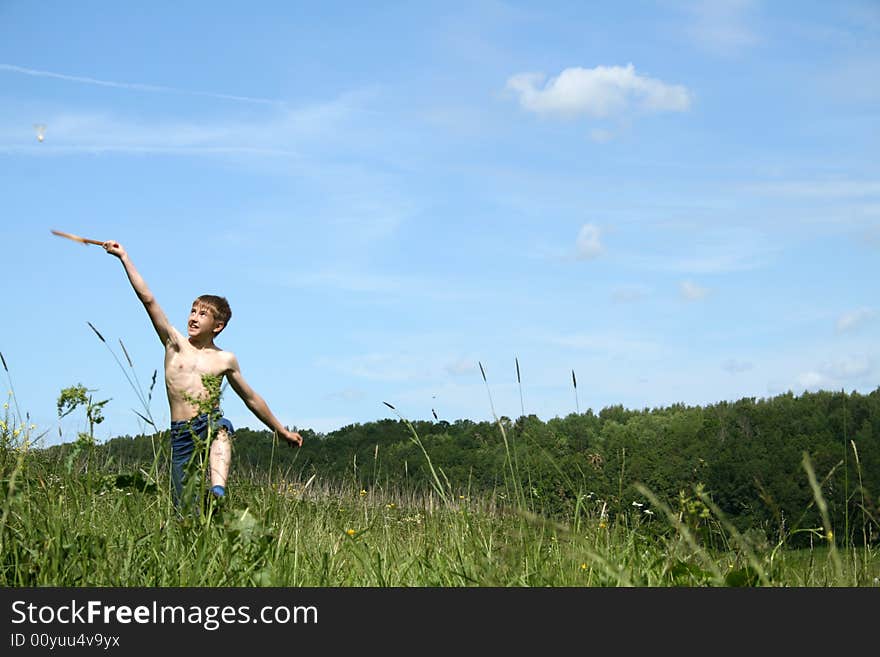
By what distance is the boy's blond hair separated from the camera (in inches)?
239

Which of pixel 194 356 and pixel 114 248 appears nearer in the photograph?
pixel 114 248

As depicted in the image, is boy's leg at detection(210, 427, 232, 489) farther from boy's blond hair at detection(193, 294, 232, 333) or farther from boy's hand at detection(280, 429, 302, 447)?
boy's blond hair at detection(193, 294, 232, 333)

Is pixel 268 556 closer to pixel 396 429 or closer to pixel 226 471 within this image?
pixel 226 471

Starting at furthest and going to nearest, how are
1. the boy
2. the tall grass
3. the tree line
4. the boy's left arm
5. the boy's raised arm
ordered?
the tree line → the boy's left arm → the boy → the boy's raised arm → the tall grass

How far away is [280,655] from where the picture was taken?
7.81 feet

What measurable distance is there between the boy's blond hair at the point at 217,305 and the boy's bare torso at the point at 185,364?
0.81 feet

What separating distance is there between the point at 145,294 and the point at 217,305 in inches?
22.0

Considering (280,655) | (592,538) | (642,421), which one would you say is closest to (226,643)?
(280,655)

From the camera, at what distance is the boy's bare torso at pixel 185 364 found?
584 centimetres

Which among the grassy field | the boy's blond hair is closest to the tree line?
the boy's blond hair

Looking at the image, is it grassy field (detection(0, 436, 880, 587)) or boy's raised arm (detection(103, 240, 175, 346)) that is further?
boy's raised arm (detection(103, 240, 175, 346))

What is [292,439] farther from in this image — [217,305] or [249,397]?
[217,305]

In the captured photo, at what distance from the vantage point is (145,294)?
18.7 ft

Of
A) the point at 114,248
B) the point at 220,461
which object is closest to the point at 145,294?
the point at 114,248
